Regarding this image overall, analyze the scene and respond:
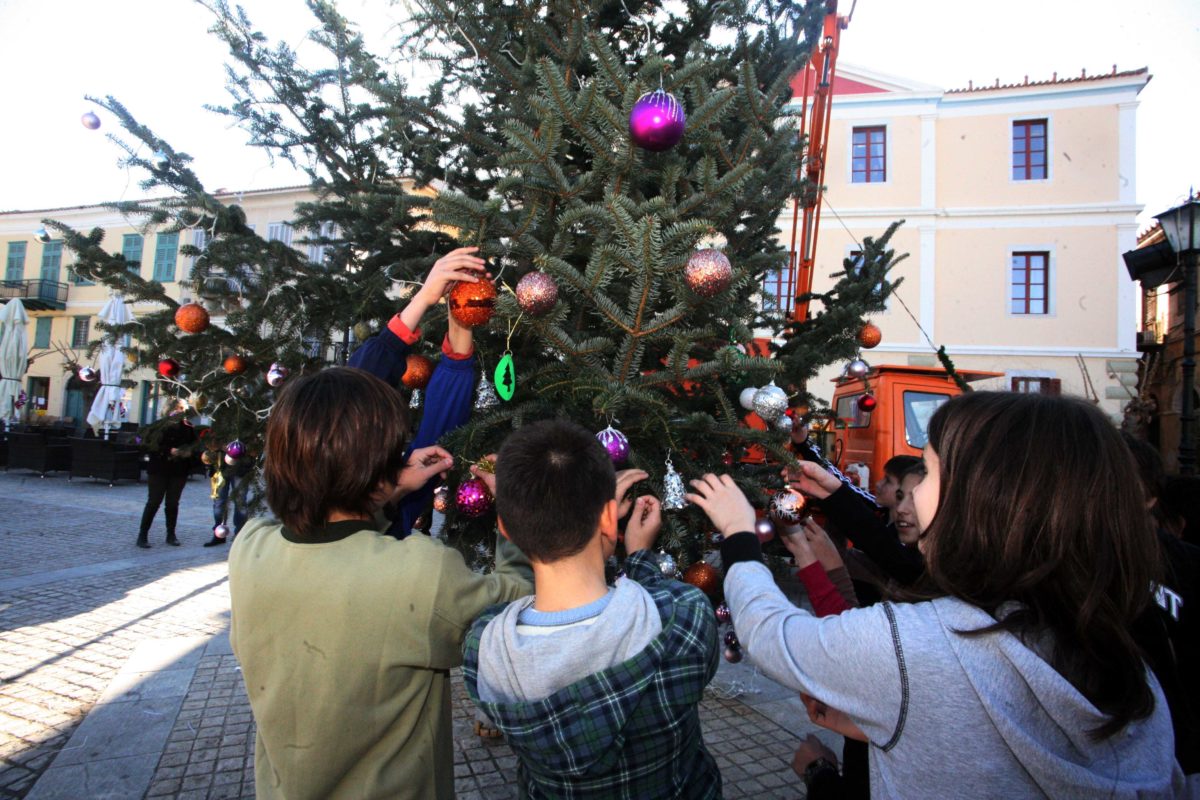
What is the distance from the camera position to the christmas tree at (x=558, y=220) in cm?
213

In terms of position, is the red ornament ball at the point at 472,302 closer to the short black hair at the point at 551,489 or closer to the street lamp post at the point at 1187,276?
the short black hair at the point at 551,489

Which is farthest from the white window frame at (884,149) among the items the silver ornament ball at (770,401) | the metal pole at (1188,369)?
the silver ornament ball at (770,401)

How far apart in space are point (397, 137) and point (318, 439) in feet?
8.71

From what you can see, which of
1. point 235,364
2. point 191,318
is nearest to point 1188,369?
point 235,364

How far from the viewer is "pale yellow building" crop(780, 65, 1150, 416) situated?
1703cm

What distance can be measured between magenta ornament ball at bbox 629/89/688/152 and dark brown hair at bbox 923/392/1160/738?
51.5 inches

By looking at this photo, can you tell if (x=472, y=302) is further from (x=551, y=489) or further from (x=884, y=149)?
(x=884, y=149)

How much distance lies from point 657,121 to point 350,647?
5.54 feet

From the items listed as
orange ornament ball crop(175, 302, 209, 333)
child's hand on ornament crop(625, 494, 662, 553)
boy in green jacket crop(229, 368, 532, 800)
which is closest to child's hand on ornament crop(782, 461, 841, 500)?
child's hand on ornament crop(625, 494, 662, 553)

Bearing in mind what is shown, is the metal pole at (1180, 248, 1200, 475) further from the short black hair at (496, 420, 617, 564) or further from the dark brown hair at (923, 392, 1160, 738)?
the short black hair at (496, 420, 617, 564)

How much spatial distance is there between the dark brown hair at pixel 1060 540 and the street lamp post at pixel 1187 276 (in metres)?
6.49

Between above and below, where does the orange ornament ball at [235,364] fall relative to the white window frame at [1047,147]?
below

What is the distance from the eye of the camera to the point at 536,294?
6.50ft

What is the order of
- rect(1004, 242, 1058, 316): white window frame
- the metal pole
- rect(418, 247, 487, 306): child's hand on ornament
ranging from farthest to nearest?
rect(1004, 242, 1058, 316): white window frame, the metal pole, rect(418, 247, 487, 306): child's hand on ornament
